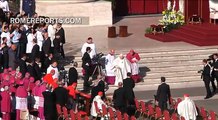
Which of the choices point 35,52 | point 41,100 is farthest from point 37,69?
point 41,100

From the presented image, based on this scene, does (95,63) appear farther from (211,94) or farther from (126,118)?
(126,118)

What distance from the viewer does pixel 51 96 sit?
2441 centimetres

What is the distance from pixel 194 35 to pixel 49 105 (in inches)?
571

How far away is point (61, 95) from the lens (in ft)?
81.2

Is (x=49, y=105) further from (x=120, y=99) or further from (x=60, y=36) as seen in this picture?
(x=60, y=36)

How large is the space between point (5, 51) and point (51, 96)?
18.4 ft

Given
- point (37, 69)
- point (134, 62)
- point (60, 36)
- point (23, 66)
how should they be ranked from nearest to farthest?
point (23, 66), point (37, 69), point (134, 62), point (60, 36)

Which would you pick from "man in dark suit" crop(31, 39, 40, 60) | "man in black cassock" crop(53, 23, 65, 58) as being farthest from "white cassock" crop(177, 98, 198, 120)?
"man in black cassock" crop(53, 23, 65, 58)

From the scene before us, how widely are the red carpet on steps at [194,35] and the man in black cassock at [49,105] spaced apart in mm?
12915

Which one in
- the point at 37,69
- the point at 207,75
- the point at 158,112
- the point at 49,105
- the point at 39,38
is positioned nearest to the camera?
the point at 158,112

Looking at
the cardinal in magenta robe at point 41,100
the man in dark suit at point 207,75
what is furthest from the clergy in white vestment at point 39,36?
the man in dark suit at point 207,75

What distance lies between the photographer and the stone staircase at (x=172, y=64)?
105 feet

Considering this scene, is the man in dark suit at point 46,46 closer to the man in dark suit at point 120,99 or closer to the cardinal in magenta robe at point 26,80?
the cardinal in magenta robe at point 26,80

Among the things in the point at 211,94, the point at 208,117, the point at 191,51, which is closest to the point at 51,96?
the point at 208,117
